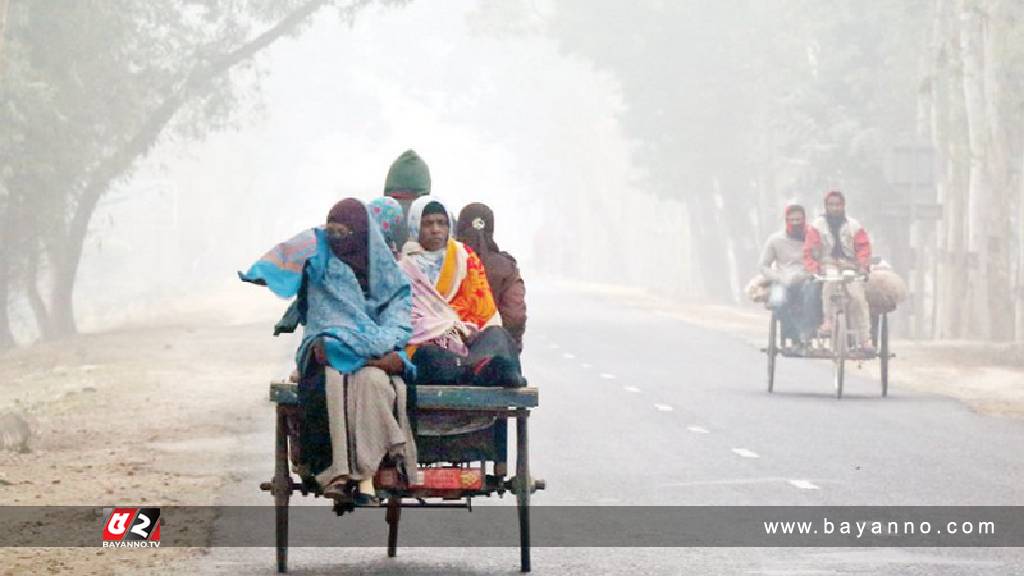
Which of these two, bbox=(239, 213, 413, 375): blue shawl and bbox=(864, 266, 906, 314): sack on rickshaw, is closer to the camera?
bbox=(239, 213, 413, 375): blue shawl

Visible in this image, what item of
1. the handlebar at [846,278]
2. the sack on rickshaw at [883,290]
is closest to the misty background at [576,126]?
the handlebar at [846,278]

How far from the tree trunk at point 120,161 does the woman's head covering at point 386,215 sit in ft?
97.4

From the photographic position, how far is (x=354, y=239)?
9.80 metres

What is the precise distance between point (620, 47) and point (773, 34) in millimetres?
4326

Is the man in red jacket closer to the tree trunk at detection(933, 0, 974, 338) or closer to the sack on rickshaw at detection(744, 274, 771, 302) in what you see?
the sack on rickshaw at detection(744, 274, 771, 302)

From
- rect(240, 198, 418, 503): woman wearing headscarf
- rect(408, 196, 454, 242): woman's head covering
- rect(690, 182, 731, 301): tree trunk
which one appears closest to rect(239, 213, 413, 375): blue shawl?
rect(240, 198, 418, 503): woman wearing headscarf

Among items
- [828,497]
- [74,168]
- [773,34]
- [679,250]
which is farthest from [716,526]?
[679,250]

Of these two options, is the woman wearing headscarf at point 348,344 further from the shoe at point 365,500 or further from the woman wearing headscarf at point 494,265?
the woman wearing headscarf at point 494,265

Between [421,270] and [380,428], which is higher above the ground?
[421,270]

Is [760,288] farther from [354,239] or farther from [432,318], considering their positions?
[354,239]

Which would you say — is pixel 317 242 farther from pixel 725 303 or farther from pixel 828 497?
pixel 725 303

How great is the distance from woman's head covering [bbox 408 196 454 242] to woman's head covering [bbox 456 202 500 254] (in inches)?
3.8

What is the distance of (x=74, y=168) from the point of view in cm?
3766

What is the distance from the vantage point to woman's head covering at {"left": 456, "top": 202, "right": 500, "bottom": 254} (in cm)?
1098
